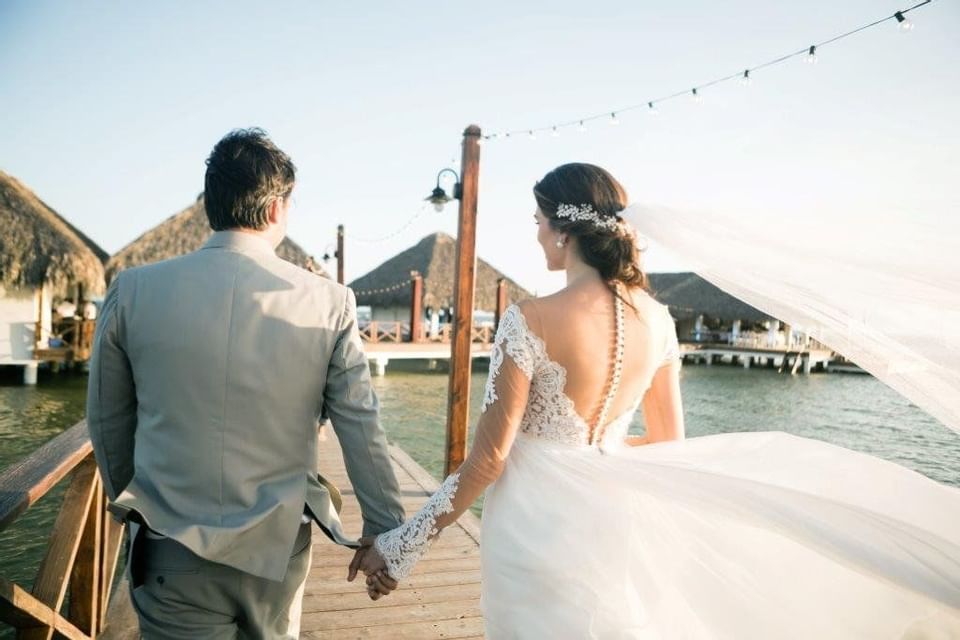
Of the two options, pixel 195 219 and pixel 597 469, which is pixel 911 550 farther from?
pixel 195 219

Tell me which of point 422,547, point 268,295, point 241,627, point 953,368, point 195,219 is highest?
point 195,219

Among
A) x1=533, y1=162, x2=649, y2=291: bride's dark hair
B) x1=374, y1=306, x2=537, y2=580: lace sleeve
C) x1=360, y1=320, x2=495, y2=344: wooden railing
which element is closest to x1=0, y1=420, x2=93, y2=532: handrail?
x1=374, y1=306, x2=537, y2=580: lace sleeve

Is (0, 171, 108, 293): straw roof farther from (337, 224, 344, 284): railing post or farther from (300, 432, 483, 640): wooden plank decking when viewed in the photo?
(300, 432, 483, 640): wooden plank decking

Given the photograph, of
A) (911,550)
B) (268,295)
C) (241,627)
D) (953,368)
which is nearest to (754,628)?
(911,550)

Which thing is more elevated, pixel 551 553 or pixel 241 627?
pixel 551 553

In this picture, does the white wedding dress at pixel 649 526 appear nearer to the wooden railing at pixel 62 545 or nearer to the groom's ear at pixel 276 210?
the groom's ear at pixel 276 210

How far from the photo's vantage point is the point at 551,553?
1.43m

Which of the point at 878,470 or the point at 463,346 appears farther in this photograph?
the point at 463,346

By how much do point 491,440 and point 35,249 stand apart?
689 inches

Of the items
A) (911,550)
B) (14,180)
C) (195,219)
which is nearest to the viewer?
(911,550)

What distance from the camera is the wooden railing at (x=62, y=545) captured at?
1.62 meters

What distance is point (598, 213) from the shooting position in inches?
60.6

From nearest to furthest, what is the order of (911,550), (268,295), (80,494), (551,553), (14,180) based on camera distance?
(911,550), (268,295), (551,553), (80,494), (14,180)

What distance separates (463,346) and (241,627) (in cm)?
334
